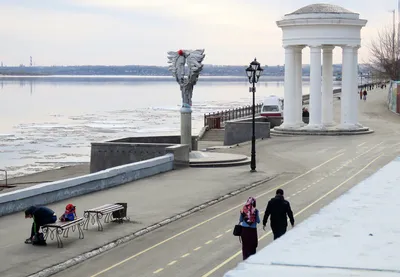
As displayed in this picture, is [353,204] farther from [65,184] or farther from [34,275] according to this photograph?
[65,184]

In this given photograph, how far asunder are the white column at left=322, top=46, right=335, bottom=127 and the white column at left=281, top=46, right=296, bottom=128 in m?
3.18

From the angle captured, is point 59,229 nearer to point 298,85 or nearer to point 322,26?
point 322,26

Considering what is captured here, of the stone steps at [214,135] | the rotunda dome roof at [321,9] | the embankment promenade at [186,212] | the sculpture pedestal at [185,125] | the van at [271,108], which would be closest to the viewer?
the embankment promenade at [186,212]

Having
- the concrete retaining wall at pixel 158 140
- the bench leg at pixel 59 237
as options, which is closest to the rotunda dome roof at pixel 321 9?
the concrete retaining wall at pixel 158 140

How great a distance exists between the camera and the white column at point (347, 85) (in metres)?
60.2

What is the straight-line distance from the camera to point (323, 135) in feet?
194

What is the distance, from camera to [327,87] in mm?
63250

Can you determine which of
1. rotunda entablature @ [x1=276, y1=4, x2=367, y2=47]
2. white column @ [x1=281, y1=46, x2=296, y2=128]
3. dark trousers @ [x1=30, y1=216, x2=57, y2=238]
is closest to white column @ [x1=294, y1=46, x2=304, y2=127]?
white column @ [x1=281, y1=46, x2=296, y2=128]

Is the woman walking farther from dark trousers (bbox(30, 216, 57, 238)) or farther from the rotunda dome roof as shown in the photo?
the rotunda dome roof

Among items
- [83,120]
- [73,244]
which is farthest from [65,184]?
[83,120]

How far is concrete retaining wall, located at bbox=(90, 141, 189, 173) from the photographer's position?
40.1 meters

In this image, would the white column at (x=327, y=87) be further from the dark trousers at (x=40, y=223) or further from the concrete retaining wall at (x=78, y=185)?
the dark trousers at (x=40, y=223)

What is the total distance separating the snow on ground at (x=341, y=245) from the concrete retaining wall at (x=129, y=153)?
832 inches

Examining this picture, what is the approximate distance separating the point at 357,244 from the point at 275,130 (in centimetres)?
4742
